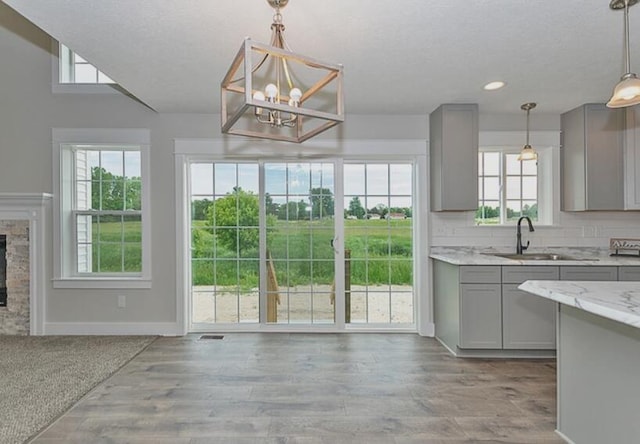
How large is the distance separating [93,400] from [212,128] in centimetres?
272

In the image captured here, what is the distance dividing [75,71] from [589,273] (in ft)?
18.2

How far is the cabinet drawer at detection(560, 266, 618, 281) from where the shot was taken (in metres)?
3.32

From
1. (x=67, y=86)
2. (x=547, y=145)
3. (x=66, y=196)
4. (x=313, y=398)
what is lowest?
(x=313, y=398)

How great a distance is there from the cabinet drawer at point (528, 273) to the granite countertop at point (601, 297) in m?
1.35

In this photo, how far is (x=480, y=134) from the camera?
415 cm

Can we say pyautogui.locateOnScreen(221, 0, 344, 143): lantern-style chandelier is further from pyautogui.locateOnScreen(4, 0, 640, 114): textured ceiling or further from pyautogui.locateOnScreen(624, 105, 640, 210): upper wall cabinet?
pyautogui.locateOnScreen(624, 105, 640, 210): upper wall cabinet

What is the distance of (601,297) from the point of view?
1.68 m

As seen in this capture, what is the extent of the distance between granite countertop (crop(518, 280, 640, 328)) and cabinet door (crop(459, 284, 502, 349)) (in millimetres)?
1370

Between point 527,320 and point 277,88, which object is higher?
point 277,88

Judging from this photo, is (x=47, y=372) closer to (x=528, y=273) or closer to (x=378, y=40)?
(x=378, y=40)

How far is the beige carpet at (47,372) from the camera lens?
239 cm

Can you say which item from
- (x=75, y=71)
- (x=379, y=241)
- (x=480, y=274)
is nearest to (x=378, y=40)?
(x=480, y=274)

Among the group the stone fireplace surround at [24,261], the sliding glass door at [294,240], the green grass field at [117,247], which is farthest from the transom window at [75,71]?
the green grass field at [117,247]

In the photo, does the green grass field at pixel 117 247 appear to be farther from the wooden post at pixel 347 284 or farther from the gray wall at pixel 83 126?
the wooden post at pixel 347 284
